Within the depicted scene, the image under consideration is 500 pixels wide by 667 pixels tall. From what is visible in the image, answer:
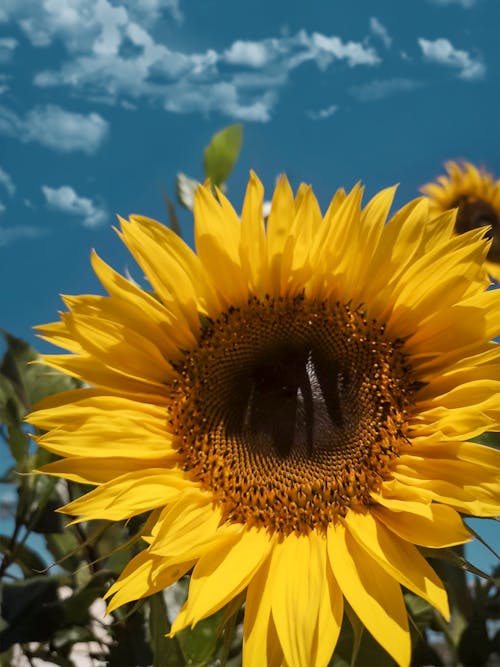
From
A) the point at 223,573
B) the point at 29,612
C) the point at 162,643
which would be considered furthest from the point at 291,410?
the point at 29,612

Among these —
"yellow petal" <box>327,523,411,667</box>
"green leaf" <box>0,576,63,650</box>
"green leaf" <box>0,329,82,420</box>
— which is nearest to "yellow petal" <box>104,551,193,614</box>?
"yellow petal" <box>327,523,411,667</box>

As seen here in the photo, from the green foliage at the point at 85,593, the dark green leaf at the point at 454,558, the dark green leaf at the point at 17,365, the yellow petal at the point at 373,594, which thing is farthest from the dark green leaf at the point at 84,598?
the dark green leaf at the point at 454,558

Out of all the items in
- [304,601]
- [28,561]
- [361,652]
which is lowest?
[361,652]

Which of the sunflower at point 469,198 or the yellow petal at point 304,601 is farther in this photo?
the sunflower at point 469,198

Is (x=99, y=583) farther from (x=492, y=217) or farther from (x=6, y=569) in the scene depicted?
(x=492, y=217)

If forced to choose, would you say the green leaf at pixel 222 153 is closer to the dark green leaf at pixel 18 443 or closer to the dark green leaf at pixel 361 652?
the dark green leaf at pixel 18 443

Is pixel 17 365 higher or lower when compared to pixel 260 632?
higher

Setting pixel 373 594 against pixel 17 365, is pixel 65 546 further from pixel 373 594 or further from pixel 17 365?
pixel 373 594

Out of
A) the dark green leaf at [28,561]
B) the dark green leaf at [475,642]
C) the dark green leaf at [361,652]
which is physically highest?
the dark green leaf at [28,561]
